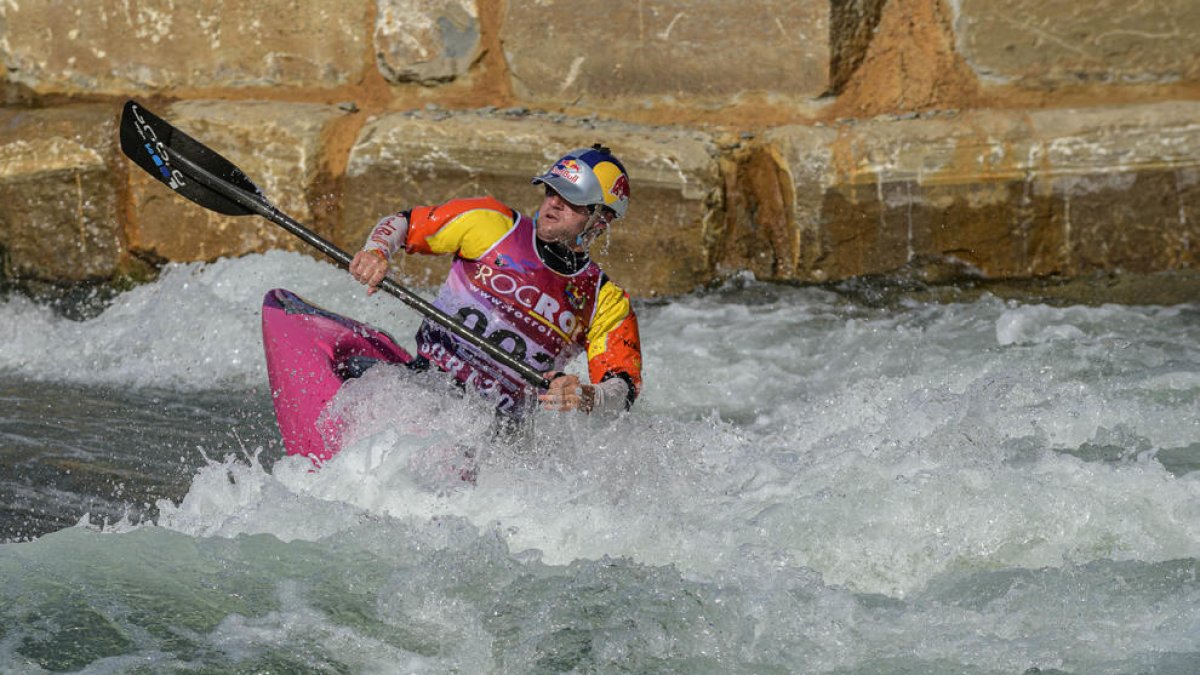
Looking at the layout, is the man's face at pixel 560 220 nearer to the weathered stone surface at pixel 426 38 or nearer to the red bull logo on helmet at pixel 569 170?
the red bull logo on helmet at pixel 569 170

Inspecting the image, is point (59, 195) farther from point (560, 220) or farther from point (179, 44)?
point (560, 220)

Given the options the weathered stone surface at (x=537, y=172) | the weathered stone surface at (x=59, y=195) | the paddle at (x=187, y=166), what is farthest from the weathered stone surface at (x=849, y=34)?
the weathered stone surface at (x=59, y=195)

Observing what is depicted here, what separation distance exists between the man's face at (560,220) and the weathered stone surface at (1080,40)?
2.84 m

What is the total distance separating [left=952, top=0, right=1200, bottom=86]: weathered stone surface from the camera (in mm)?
6668

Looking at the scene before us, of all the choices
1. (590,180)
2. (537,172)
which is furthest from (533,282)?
(537,172)

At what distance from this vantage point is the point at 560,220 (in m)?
4.64

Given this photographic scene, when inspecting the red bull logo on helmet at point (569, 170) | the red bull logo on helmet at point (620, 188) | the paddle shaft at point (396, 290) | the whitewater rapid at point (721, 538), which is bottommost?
the whitewater rapid at point (721, 538)

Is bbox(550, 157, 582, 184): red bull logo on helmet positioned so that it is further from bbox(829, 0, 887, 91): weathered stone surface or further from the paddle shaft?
bbox(829, 0, 887, 91): weathered stone surface

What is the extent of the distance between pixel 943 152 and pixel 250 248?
10.2 feet

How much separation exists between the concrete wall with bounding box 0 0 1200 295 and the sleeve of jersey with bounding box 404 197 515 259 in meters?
2.19

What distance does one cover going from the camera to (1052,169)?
263 inches

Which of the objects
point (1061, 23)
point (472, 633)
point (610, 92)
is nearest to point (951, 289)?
point (1061, 23)

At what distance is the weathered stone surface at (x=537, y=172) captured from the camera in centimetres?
685

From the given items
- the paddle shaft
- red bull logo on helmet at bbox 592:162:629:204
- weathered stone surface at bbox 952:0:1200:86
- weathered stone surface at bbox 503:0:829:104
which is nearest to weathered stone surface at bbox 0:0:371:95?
weathered stone surface at bbox 503:0:829:104
